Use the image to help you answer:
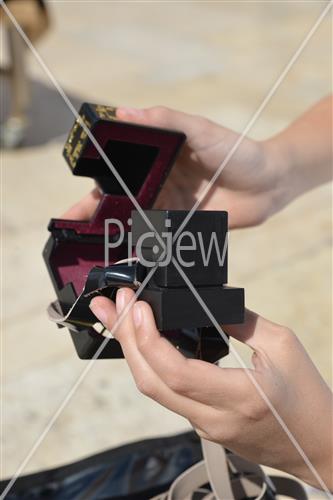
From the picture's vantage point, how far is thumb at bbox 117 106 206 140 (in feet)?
3.12

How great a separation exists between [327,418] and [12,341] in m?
0.92

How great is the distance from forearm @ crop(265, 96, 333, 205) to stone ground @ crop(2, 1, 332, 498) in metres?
0.34

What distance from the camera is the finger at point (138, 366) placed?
66 cm

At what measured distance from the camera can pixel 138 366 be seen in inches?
25.9

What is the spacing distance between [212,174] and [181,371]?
0.50 meters

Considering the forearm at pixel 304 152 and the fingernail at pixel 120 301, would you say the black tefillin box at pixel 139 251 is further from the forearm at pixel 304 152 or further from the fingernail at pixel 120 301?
the forearm at pixel 304 152

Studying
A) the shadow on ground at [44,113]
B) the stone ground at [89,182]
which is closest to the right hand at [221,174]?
the stone ground at [89,182]

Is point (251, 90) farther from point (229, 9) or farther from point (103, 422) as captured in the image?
point (103, 422)

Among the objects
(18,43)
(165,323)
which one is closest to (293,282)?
(165,323)

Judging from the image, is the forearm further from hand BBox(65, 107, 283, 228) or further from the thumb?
the thumb

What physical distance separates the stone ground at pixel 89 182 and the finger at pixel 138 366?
47 cm

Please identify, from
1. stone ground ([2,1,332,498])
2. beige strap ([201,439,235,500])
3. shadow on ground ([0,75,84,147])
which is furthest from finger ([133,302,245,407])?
shadow on ground ([0,75,84,147])

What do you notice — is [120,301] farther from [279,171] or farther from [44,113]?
[44,113]

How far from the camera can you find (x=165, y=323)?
0.63 m
